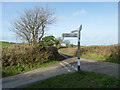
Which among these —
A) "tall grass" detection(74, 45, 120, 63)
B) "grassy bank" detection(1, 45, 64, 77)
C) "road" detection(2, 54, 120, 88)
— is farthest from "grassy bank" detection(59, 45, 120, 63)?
"grassy bank" detection(1, 45, 64, 77)

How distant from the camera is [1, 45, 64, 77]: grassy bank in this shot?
9536 millimetres

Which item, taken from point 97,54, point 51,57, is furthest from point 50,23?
point 97,54

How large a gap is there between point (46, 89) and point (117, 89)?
9.02 feet

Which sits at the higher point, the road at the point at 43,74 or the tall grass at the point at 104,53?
the tall grass at the point at 104,53

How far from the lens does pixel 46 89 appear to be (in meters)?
4.59

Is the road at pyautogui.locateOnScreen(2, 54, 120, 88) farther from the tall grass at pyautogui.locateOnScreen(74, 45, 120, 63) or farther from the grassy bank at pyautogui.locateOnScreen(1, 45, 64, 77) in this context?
the tall grass at pyautogui.locateOnScreen(74, 45, 120, 63)


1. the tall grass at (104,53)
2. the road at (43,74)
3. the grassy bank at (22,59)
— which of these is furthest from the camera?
the tall grass at (104,53)

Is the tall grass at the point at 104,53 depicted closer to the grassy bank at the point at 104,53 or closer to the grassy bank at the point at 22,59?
the grassy bank at the point at 104,53

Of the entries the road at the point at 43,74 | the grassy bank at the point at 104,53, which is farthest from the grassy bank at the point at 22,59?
the grassy bank at the point at 104,53

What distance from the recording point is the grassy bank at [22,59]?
954cm

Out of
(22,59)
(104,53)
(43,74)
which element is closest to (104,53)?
(104,53)

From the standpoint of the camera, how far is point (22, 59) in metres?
10.4

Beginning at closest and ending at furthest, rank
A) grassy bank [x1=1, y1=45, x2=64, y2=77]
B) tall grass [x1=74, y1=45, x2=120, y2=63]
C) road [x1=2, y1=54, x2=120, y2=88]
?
road [x1=2, y1=54, x2=120, y2=88] < grassy bank [x1=1, y1=45, x2=64, y2=77] < tall grass [x1=74, y1=45, x2=120, y2=63]

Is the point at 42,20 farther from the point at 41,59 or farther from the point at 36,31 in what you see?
the point at 41,59
